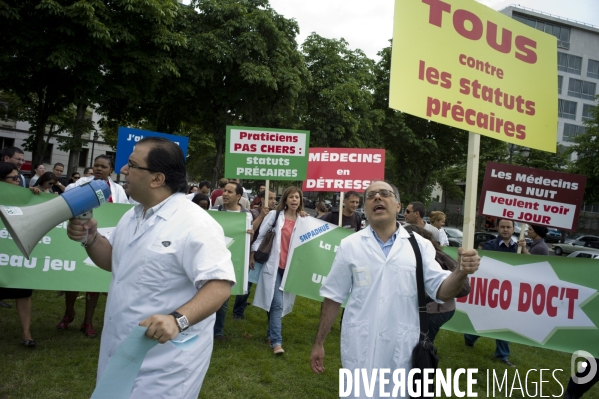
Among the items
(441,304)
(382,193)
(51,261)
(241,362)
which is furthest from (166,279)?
(51,261)

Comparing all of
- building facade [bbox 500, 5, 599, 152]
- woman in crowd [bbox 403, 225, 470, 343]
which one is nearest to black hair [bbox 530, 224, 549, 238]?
woman in crowd [bbox 403, 225, 470, 343]

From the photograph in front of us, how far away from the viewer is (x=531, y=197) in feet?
23.7

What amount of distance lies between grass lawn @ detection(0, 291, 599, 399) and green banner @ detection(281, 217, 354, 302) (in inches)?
26.2

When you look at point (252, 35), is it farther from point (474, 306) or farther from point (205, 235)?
point (205, 235)

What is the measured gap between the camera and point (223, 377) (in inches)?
196

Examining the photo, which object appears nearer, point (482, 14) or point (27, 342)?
point (482, 14)

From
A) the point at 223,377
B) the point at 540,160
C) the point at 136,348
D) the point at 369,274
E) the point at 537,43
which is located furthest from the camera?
the point at 540,160

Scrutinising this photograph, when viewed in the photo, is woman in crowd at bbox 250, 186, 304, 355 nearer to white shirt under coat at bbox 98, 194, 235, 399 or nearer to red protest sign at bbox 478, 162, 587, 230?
red protest sign at bbox 478, 162, 587, 230

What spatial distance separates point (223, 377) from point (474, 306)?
3151mm

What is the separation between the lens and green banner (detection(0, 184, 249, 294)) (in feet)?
17.1

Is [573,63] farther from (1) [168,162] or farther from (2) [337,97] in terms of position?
(1) [168,162]

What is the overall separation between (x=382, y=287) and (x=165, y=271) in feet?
4.09

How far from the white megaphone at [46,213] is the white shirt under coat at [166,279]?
285mm

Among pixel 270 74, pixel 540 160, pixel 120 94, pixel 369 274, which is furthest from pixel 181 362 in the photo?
pixel 540 160
